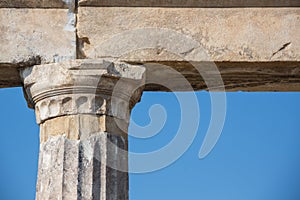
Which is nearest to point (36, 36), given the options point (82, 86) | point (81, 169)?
point (82, 86)

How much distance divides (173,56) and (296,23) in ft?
4.44

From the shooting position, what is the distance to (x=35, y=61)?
791cm

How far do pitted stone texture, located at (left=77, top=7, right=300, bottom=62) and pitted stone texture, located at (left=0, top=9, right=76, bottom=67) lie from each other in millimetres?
145

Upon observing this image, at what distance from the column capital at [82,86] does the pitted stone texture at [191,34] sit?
0.25 m

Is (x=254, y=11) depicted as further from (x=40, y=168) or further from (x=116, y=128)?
(x=40, y=168)

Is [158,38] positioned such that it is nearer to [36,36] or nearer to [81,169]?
[36,36]

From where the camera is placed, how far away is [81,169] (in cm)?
754

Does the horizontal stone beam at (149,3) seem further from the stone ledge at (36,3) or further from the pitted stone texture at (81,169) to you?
the pitted stone texture at (81,169)

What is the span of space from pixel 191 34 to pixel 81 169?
182 centimetres

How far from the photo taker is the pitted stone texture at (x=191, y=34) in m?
8.01

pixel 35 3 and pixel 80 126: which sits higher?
pixel 35 3

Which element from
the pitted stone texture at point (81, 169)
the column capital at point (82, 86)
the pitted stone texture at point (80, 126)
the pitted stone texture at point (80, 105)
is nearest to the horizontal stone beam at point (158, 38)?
the column capital at point (82, 86)

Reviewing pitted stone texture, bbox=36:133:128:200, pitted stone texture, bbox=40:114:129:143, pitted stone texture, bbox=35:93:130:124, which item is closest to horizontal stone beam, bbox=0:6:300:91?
pitted stone texture, bbox=35:93:130:124

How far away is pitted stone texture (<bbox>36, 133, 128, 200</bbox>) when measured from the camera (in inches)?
295
